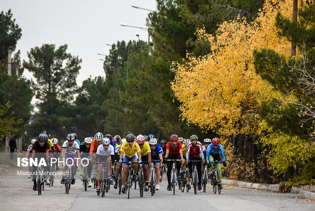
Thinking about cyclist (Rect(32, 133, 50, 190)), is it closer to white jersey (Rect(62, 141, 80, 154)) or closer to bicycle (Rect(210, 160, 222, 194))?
white jersey (Rect(62, 141, 80, 154))

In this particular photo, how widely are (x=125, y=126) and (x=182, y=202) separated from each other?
57.3m

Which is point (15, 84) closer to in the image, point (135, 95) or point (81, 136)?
point (135, 95)

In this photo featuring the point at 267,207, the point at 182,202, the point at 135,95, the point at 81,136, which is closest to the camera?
the point at 267,207

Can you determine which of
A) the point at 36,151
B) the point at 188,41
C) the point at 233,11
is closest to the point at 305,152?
the point at 36,151

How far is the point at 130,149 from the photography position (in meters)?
15.1

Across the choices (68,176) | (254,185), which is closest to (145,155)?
(68,176)

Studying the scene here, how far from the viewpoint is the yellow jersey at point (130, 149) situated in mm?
15055

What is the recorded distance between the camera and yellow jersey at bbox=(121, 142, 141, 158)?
49.4 ft

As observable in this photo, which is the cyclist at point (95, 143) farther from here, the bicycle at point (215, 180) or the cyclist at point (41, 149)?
the bicycle at point (215, 180)

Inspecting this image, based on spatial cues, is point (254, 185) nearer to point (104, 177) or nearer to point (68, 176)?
point (104, 177)

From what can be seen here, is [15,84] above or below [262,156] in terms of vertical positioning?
above

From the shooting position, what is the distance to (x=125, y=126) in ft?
231

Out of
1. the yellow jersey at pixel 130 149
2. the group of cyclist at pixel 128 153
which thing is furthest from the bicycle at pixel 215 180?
the yellow jersey at pixel 130 149

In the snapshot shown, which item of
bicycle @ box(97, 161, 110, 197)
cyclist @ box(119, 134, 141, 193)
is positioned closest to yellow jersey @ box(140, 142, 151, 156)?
cyclist @ box(119, 134, 141, 193)
